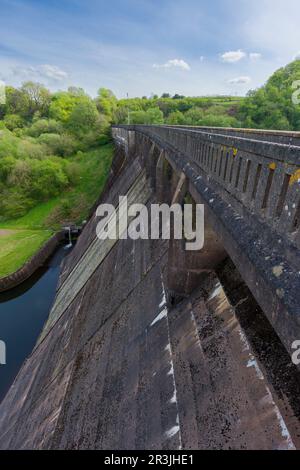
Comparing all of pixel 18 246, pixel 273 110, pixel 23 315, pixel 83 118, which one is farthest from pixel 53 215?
pixel 273 110

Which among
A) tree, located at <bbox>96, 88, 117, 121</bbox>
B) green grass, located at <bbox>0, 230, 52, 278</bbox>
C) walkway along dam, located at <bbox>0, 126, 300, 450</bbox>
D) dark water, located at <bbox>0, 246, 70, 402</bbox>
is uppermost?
tree, located at <bbox>96, 88, 117, 121</bbox>

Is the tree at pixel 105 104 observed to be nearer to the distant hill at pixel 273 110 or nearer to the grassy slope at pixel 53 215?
the grassy slope at pixel 53 215

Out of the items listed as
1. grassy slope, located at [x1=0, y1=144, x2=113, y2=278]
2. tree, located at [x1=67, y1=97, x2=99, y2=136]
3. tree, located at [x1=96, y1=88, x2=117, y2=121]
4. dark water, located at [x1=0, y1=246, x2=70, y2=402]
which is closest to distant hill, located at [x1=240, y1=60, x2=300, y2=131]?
grassy slope, located at [x1=0, y1=144, x2=113, y2=278]

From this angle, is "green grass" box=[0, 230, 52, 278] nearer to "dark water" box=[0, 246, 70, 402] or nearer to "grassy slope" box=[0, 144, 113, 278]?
"grassy slope" box=[0, 144, 113, 278]
